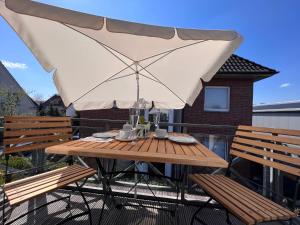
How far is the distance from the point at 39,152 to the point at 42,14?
91.6 inches

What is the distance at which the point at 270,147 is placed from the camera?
199 centimetres

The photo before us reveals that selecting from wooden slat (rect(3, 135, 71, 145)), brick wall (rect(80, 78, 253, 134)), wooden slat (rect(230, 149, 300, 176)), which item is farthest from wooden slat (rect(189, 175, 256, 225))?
brick wall (rect(80, 78, 253, 134))

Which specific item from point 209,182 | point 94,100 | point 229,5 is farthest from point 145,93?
point 229,5

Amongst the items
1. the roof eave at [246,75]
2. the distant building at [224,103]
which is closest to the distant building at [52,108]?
the distant building at [224,103]

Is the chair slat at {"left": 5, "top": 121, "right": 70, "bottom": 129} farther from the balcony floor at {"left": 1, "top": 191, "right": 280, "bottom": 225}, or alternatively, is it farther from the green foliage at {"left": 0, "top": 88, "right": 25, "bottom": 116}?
the green foliage at {"left": 0, "top": 88, "right": 25, "bottom": 116}

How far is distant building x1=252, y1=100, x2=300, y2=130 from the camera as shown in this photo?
1292 centimetres

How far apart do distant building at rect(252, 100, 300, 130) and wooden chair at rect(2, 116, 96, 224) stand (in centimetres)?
1393

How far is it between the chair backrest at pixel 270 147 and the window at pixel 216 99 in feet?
21.1

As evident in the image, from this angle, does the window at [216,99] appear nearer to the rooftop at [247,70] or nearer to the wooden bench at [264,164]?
the rooftop at [247,70]

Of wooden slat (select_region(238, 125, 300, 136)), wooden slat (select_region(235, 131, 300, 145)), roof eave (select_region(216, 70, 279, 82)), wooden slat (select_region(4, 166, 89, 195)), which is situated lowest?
wooden slat (select_region(4, 166, 89, 195))

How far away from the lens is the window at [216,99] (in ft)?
28.5

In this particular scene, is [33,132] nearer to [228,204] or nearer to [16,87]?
[228,204]

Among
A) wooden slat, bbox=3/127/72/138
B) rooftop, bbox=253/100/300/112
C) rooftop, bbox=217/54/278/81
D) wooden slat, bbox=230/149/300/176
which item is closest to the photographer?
wooden slat, bbox=230/149/300/176

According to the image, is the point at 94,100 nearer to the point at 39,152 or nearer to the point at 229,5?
the point at 39,152
